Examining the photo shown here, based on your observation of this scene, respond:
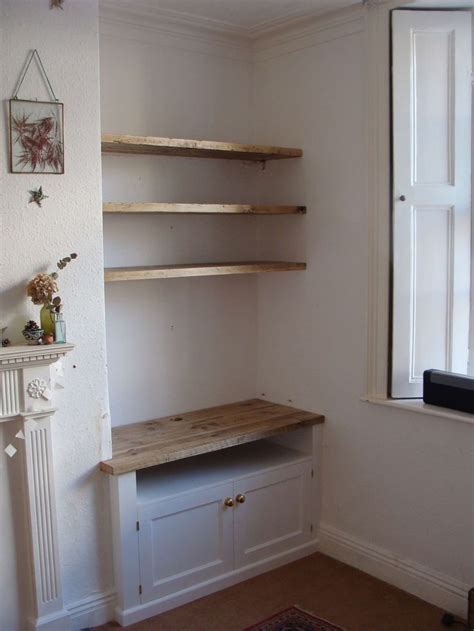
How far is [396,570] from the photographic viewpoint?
3129mm

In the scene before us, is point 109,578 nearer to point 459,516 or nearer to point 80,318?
point 80,318

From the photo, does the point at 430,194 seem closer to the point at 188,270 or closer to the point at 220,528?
the point at 188,270

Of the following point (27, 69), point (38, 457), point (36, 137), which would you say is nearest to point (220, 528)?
point (38, 457)

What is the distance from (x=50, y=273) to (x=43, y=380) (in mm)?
393

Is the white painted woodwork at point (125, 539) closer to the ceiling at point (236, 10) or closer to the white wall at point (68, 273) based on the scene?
the white wall at point (68, 273)

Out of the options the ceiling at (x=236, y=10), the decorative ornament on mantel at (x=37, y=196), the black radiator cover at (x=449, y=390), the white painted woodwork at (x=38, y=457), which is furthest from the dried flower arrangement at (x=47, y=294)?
the black radiator cover at (x=449, y=390)

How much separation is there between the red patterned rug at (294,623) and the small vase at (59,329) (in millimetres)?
1345

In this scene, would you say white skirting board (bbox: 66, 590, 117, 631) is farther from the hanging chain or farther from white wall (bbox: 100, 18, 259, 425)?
the hanging chain

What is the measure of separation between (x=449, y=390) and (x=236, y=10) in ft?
6.15

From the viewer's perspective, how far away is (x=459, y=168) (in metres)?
2.99

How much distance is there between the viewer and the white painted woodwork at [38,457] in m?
2.51

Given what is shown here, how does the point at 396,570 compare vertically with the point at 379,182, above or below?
below

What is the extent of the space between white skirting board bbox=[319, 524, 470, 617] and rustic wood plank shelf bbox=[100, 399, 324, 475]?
0.58 meters

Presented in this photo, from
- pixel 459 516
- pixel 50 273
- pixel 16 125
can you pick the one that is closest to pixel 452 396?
pixel 459 516
